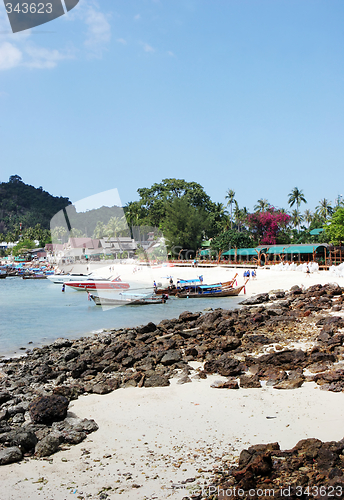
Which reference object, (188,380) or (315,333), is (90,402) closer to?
(188,380)

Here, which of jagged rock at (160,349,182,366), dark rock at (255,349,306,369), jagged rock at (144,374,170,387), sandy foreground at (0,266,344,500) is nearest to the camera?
sandy foreground at (0,266,344,500)

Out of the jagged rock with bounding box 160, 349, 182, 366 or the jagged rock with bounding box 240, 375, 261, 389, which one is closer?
the jagged rock with bounding box 240, 375, 261, 389

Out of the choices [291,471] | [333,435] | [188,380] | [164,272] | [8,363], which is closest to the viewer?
[291,471]

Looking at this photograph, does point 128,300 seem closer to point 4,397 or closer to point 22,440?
point 4,397

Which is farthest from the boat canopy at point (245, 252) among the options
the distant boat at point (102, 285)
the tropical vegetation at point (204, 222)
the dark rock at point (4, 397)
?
the dark rock at point (4, 397)

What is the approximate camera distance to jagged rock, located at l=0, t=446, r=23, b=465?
6.94m

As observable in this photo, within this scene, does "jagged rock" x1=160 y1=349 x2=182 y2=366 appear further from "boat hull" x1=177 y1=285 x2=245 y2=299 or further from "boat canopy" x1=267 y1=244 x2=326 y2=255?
"boat canopy" x1=267 y1=244 x2=326 y2=255

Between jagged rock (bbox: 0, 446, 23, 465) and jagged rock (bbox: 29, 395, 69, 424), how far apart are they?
4.47 ft

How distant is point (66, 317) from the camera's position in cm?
2858

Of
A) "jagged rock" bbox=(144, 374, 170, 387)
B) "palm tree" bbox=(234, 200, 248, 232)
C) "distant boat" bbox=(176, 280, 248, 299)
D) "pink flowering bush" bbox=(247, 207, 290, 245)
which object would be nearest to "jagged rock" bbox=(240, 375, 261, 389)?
"jagged rock" bbox=(144, 374, 170, 387)

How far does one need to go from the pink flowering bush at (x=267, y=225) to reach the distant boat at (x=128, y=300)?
42757 mm

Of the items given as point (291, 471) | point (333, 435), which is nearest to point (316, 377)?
point (333, 435)

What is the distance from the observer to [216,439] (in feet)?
24.5

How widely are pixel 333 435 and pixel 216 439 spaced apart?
A: 2162 millimetres
